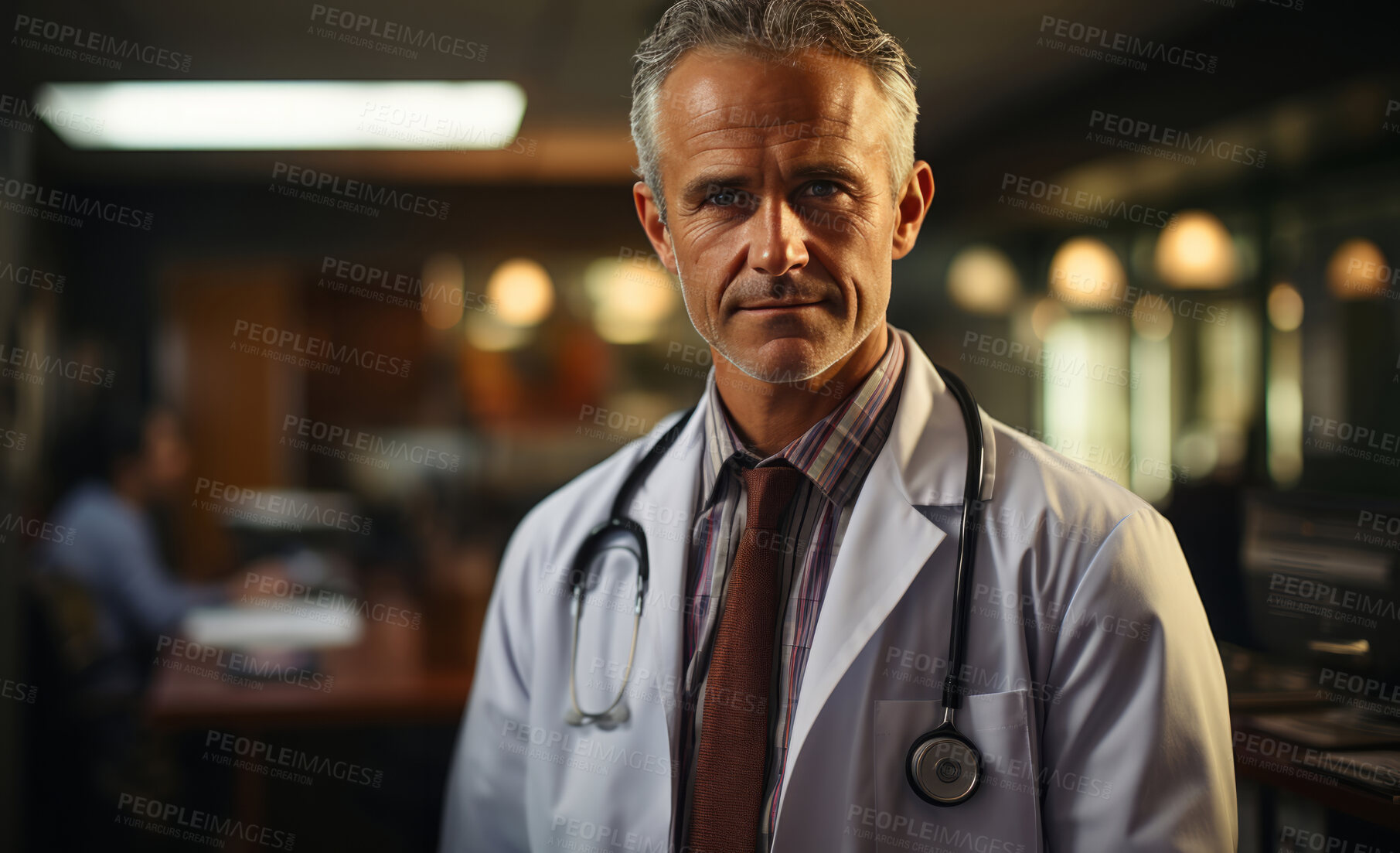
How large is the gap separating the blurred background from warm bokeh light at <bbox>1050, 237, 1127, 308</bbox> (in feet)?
0.10

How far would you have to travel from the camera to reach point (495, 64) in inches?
133

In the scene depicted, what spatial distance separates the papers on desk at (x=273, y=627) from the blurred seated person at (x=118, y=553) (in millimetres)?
142

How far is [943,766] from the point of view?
1.00 m

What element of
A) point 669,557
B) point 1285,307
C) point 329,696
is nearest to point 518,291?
point 329,696

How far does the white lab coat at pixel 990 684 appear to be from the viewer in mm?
970

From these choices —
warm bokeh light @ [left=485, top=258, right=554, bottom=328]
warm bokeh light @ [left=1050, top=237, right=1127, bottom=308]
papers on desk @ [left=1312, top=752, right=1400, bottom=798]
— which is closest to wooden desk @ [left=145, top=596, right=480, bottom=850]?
papers on desk @ [left=1312, top=752, right=1400, bottom=798]

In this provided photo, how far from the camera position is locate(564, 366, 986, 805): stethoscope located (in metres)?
0.99

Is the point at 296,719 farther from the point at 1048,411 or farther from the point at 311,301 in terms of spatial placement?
the point at 1048,411

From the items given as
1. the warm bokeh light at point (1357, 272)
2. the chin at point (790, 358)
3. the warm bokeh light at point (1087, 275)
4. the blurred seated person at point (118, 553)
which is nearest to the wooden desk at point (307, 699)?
the blurred seated person at point (118, 553)

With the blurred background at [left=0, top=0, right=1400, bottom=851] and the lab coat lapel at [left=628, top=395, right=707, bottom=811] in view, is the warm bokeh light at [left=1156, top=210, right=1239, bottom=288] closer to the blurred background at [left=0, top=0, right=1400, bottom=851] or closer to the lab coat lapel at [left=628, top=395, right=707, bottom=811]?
the blurred background at [left=0, top=0, right=1400, bottom=851]

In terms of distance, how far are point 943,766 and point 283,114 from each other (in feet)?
13.2

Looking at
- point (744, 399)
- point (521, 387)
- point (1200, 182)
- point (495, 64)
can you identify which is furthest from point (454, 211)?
point (744, 399)

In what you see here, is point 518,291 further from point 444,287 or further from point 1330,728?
point 1330,728

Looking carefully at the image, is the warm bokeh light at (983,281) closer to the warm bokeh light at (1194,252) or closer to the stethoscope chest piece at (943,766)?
the warm bokeh light at (1194,252)
